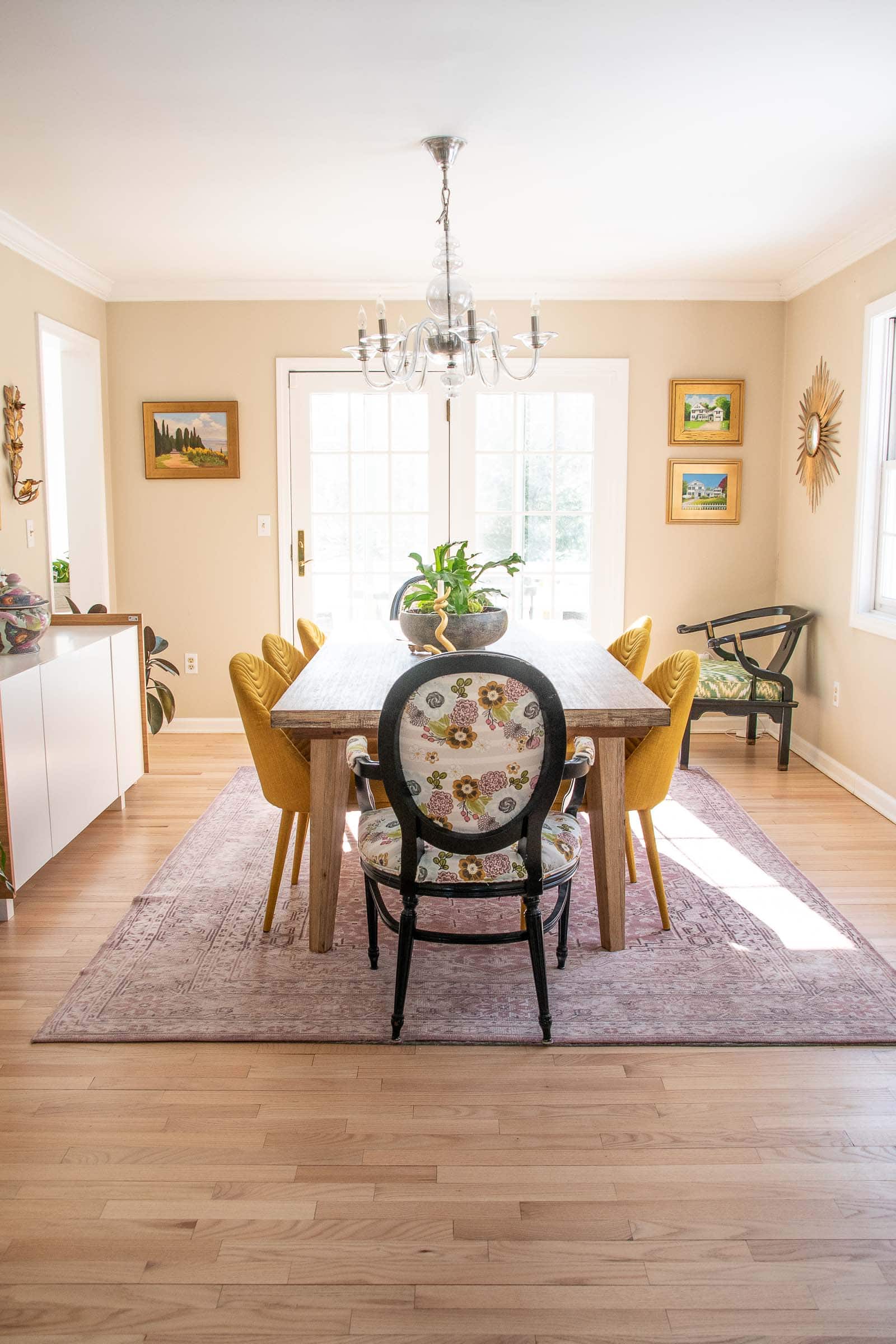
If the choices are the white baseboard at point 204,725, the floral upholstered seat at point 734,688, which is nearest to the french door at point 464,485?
the white baseboard at point 204,725

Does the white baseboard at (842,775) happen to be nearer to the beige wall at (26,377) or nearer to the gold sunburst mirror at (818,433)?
the gold sunburst mirror at (818,433)

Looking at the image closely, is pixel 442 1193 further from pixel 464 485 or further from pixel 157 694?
pixel 464 485

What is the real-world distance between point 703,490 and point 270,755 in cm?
338

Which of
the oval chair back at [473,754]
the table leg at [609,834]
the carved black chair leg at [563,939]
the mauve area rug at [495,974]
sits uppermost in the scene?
the oval chair back at [473,754]

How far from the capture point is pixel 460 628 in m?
3.21

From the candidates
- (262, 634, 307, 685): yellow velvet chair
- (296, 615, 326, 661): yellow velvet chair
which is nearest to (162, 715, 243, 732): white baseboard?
(296, 615, 326, 661): yellow velvet chair

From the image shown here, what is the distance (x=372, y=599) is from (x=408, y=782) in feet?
11.2

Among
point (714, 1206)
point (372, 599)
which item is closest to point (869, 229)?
point (372, 599)

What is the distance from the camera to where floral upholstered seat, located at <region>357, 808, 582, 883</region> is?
2332mm

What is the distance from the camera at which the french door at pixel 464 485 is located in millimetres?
5430

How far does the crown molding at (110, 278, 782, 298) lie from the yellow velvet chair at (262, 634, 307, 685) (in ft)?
8.11

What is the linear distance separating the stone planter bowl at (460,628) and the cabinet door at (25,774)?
1231mm

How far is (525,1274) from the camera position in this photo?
5.58ft

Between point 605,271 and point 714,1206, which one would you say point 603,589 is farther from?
point 714,1206
